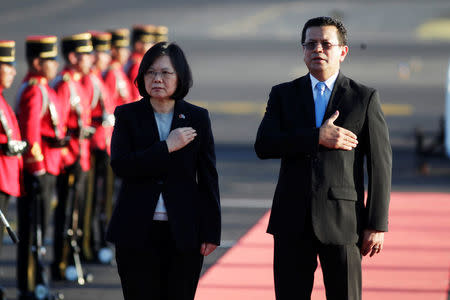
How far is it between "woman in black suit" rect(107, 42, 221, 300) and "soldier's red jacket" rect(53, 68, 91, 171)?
113 inches

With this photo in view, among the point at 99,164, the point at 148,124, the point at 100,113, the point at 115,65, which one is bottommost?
the point at 99,164

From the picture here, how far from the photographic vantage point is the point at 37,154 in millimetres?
6684

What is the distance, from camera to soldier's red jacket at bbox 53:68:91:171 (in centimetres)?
757

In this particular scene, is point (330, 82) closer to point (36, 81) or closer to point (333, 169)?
point (333, 169)

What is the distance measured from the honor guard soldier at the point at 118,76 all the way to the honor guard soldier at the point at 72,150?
93 cm

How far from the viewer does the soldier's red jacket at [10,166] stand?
19.5ft

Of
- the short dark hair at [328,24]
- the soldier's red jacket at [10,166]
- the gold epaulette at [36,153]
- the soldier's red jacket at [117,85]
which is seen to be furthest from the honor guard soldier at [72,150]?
the short dark hair at [328,24]

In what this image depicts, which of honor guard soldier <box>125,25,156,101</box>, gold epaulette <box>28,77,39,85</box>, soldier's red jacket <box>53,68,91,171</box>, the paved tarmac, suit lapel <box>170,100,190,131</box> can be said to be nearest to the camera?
suit lapel <box>170,100,190,131</box>

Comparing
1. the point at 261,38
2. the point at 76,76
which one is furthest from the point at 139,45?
the point at 261,38

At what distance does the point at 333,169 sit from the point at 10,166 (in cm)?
219

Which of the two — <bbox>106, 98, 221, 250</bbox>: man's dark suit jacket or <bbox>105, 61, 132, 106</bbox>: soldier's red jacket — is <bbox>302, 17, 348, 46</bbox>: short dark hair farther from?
<bbox>105, 61, 132, 106</bbox>: soldier's red jacket

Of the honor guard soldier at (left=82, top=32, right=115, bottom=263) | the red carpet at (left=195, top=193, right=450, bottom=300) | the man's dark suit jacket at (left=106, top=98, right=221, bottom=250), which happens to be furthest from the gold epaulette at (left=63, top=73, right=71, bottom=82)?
the man's dark suit jacket at (left=106, top=98, right=221, bottom=250)

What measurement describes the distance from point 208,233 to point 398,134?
54.9ft

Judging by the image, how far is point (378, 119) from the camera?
463 cm
